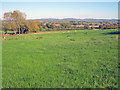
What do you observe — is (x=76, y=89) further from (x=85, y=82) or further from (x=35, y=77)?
(x=35, y=77)

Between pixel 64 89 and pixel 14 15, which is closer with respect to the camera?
pixel 64 89

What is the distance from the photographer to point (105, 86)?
6.05m

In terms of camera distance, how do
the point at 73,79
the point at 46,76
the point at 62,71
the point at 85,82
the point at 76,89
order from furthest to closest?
the point at 62,71
the point at 46,76
the point at 73,79
the point at 85,82
the point at 76,89

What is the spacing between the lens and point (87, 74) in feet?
24.8

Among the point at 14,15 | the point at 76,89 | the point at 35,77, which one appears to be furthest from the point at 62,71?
the point at 14,15

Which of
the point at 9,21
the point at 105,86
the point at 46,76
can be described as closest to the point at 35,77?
the point at 46,76

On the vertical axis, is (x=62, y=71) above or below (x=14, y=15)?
below

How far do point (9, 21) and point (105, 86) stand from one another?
4142 centimetres

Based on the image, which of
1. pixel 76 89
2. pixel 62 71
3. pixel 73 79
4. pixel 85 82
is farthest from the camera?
pixel 62 71

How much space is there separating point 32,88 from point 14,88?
93cm

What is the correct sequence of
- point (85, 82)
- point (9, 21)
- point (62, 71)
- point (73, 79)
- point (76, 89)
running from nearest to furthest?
point (76, 89) < point (85, 82) < point (73, 79) < point (62, 71) < point (9, 21)

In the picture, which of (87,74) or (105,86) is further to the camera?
(87,74)

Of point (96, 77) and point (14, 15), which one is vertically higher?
point (14, 15)

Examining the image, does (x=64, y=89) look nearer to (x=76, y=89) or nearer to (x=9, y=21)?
(x=76, y=89)
